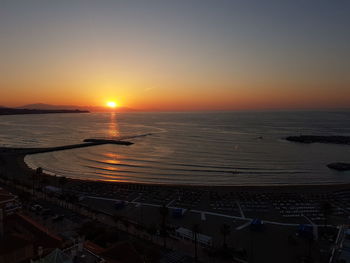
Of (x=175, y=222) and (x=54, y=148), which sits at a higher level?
(x=54, y=148)

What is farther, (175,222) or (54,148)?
(54,148)

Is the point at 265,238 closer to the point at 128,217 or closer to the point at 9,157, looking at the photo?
the point at 128,217

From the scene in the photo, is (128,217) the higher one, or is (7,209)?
(7,209)

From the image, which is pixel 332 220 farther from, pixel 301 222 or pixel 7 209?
pixel 7 209

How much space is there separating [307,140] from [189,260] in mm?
86065

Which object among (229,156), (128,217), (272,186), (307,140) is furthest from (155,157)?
(307,140)

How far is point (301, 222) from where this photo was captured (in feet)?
90.8

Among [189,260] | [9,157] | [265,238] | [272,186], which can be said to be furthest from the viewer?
[9,157]

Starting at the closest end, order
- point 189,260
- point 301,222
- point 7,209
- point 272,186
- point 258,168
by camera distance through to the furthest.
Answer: point 189,260, point 7,209, point 301,222, point 272,186, point 258,168

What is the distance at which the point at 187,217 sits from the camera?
2912 centimetres

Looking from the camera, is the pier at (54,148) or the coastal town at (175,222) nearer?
the coastal town at (175,222)

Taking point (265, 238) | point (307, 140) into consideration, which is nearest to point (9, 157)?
point (265, 238)

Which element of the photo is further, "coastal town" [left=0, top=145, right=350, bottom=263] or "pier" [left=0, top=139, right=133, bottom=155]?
"pier" [left=0, top=139, right=133, bottom=155]

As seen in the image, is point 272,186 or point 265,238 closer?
point 265,238
